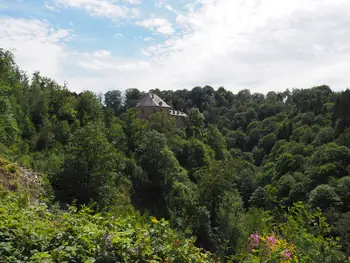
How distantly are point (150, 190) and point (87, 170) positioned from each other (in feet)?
40.4

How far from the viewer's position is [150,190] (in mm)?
32844

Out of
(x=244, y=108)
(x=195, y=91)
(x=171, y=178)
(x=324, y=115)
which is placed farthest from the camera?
(x=195, y=91)

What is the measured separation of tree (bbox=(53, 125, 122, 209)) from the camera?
2122 centimetres

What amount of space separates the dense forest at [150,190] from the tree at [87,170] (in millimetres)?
68

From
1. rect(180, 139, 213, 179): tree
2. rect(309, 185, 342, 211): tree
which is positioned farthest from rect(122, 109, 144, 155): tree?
rect(309, 185, 342, 211): tree

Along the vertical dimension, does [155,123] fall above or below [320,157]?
above

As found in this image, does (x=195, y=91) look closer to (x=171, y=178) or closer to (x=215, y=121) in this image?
(x=215, y=121)

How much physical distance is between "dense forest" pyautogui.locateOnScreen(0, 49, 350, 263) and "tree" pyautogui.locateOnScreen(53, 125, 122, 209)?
0.07 meters

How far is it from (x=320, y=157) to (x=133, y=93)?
5408 cm

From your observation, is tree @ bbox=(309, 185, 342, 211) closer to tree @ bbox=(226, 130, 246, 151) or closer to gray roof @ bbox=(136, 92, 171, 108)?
gray roof @ bbox=(136, 92, 171, 108)

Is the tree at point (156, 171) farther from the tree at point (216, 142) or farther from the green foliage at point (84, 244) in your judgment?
the green foliage at point (84, 244)

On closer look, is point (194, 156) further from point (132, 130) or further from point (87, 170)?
point (87, 170)

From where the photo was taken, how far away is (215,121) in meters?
93.9

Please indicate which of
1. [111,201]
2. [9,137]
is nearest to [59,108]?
[9,137]
